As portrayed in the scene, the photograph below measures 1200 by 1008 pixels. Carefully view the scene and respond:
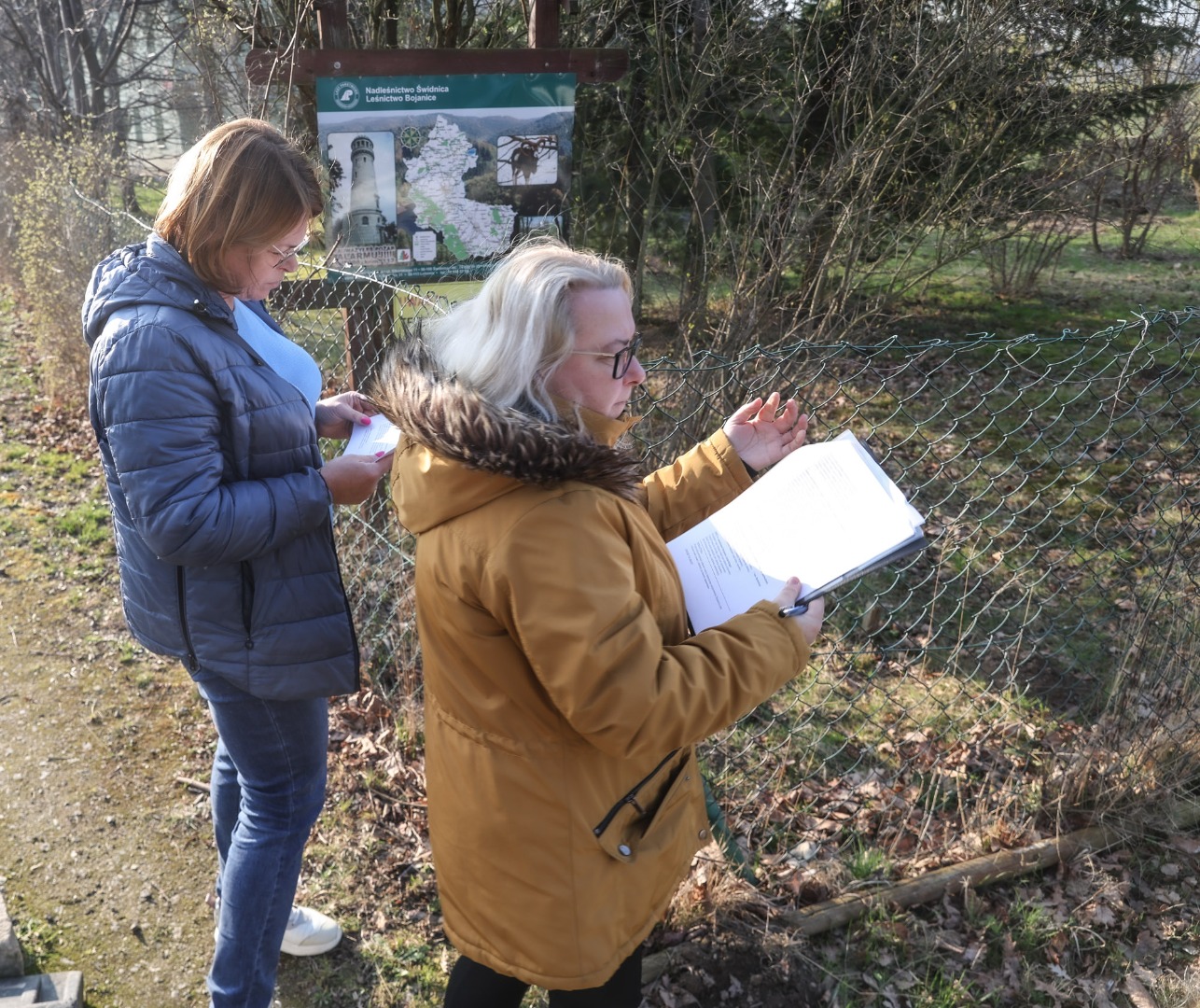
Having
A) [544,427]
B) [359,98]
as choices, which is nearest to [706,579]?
[544,427]

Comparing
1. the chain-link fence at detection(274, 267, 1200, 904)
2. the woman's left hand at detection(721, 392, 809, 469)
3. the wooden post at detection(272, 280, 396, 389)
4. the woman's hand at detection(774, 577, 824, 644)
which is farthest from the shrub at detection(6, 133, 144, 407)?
the woman's hand at detection(774, 577, 824, 644)

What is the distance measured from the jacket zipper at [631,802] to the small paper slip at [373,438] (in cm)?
87

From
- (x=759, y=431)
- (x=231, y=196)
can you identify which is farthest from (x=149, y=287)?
(x=759, y=431)

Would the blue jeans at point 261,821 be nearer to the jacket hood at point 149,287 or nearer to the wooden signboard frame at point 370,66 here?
the jacket hood at point 149,287

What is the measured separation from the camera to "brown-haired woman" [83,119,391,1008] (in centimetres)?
168

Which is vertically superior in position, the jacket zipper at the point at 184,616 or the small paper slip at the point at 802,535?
the small paper slip at the point at 802,535

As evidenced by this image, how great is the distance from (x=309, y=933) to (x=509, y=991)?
0.94 metres

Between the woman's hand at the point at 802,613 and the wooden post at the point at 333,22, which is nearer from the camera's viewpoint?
the woman's hand at the point at 802,613

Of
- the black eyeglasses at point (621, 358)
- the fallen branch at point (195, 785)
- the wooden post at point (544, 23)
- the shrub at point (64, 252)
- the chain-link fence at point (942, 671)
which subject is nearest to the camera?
the black eyeglasses at point (621, 358)

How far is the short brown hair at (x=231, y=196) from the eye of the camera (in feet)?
5.63

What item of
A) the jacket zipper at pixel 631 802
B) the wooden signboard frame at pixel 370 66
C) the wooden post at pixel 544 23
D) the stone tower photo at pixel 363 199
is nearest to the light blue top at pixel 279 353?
the jacket zipper at pixel 631 802

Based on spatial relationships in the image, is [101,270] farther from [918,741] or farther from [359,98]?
[918,741]

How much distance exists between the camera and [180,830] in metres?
3.08

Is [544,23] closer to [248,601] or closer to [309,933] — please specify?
[248,601]
